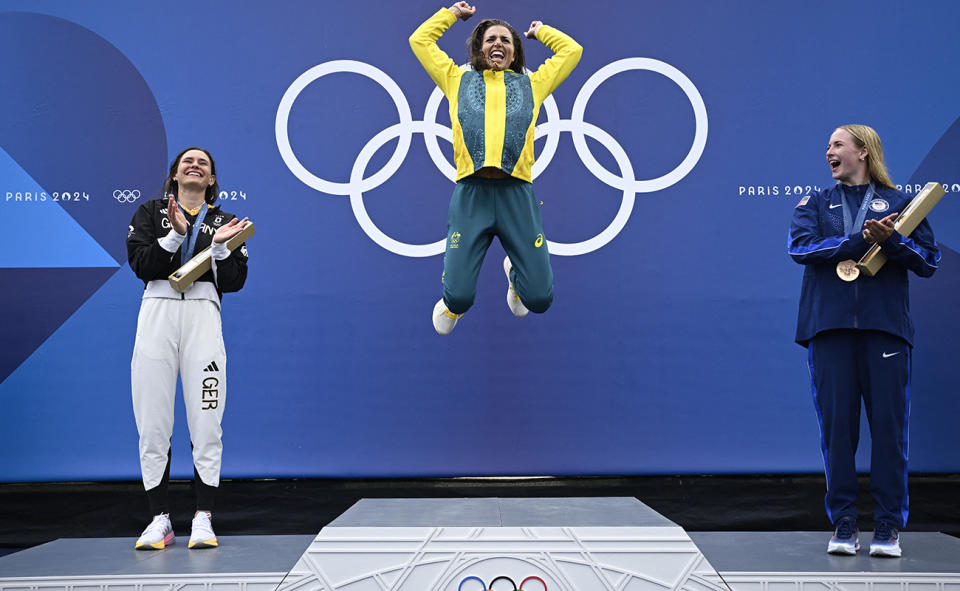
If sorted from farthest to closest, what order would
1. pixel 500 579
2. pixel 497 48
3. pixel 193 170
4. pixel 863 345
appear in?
pixel 193 170 < pixel 497 48 < pixel 863 345 < pixel 500 579

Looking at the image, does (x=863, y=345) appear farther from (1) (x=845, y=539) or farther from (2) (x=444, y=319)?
(2) (x=444, y=319)

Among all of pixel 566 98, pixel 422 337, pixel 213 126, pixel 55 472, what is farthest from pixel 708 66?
pixel 55 472

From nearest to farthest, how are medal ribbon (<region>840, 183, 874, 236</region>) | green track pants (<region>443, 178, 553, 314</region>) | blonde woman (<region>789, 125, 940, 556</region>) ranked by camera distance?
blonde woman (<region>789, 125, 940, 556</region>) < medal ribbon (<region>840, 183, 874, 236</region>) < green track pants (<region>443, 178, 553, 314</region>)

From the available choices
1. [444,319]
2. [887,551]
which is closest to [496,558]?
[444,319]

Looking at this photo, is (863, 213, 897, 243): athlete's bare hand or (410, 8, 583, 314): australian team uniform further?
(410, 8, 583, 314): australian team uniform

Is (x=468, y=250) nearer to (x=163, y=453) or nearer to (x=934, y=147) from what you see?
(x=163, y=453)

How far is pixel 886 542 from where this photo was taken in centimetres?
302

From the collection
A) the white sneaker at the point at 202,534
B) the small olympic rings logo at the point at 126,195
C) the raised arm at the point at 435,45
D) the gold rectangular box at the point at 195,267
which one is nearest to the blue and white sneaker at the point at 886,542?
the raised arm at the point at 435,45

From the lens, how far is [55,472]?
457cm

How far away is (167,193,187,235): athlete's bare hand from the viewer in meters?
3.15

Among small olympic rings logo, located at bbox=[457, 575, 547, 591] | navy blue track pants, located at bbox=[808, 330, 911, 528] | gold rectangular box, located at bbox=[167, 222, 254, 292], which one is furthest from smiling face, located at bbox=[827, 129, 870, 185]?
gold rectangular box, located at bbox=[167, 222, 254, 292]

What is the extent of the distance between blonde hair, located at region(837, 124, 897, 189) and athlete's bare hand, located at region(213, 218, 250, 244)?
2.73 meters

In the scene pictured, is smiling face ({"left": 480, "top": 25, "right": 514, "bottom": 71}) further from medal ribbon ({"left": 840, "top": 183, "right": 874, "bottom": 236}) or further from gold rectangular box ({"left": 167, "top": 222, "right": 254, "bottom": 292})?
medal ribbon ({"left": 840, "top": 183, "right": 874, "bottom": 236})

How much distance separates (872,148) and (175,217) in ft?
10.1
